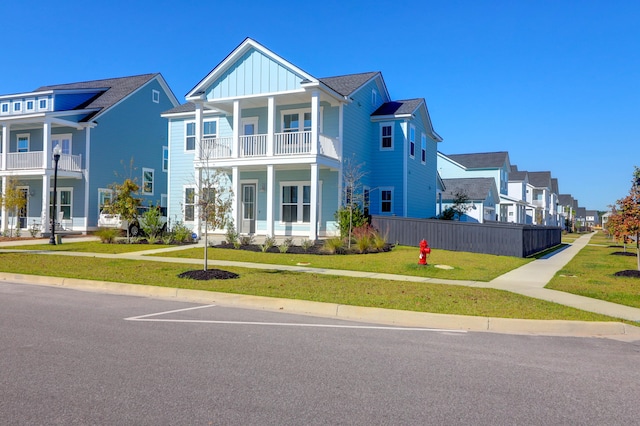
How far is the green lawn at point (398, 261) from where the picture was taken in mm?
13981

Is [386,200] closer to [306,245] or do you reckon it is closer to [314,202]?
[314,202]

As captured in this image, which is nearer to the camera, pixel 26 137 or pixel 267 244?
pixel 267 244

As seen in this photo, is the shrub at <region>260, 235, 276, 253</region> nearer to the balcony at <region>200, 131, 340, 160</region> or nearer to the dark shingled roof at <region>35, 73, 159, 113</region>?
the balcony at <region>200, 131, 340, 160</region>

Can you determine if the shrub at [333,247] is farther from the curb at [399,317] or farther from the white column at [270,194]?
the curb at [399,317]

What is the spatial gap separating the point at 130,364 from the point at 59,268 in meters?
10.4

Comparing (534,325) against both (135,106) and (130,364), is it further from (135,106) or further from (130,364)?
(135,106)

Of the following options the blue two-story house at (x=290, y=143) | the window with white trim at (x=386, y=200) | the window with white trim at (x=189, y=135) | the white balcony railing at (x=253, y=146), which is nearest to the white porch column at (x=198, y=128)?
the blue two-story house at (x=290, y=143)

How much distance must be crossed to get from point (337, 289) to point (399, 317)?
259 centimetres

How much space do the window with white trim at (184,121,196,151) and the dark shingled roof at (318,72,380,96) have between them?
738cm

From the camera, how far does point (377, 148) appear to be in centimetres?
2733

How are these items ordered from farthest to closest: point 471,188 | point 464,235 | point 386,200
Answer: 1. point 471,188
2. point 386,200
3. point 464,235

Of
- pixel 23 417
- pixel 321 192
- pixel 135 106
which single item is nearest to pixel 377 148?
pixel 321 192

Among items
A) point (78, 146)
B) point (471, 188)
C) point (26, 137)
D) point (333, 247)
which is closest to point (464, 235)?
point (333, 247)

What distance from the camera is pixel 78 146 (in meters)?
30.6
